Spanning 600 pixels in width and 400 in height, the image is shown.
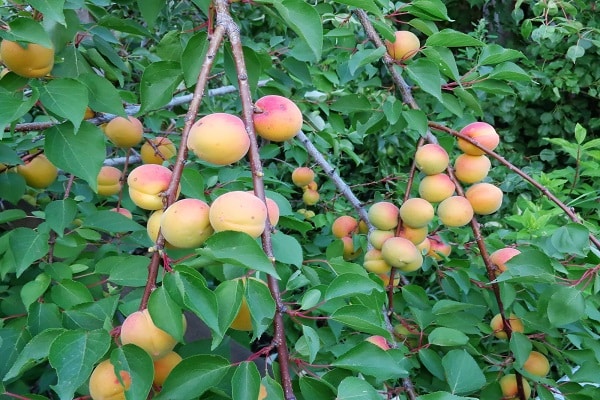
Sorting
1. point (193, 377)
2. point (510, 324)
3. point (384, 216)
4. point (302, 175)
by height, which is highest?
point (193, 377)

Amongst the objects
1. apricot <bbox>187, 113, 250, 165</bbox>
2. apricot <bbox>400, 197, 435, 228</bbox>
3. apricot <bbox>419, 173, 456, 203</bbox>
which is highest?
apricot <bbox>187, 113, 250, 165</bbox>

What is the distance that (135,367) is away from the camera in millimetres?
548

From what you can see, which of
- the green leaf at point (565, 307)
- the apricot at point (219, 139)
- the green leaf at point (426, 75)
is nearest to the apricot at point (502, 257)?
the green leaf at point (565, 307)

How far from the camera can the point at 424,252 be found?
1.22m

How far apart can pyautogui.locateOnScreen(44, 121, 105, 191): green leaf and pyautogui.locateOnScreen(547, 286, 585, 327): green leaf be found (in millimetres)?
691

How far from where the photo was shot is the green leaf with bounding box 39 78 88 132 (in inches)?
→ 28.9

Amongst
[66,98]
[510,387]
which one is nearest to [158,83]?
[66,98]

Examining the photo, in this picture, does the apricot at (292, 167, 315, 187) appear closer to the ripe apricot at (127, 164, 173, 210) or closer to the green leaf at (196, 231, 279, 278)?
the ripe apricot at (127, 164, 173, 210)

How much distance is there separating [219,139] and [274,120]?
0.34ft

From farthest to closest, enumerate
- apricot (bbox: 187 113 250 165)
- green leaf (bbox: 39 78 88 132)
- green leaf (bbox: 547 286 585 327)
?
1. green leaf (bbox: 547 286 585 327)
2. green leaf (bbox: 39 78 88 132)
3. apricot (bbox: 187 113 250 165)

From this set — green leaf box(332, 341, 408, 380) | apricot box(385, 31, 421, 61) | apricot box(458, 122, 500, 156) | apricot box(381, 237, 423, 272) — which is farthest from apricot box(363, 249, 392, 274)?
green leaf box(332, 341, 408, 380)

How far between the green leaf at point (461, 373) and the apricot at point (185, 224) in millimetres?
526

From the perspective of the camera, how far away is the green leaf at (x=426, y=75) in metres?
0.97

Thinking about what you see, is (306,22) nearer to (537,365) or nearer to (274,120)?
(274,120)
